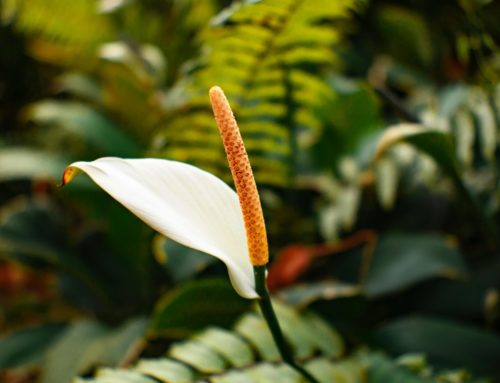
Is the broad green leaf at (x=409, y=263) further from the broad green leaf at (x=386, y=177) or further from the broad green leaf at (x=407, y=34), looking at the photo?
the broad green leaf at (x=407, y=34)

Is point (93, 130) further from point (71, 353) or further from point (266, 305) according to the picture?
point (266, 305)

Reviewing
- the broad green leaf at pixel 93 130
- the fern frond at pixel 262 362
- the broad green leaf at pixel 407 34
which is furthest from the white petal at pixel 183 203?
the broad green leaf at pixel 407 34

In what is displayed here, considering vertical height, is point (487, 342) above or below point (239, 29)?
below

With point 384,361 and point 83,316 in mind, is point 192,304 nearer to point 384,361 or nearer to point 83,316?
point 384,361

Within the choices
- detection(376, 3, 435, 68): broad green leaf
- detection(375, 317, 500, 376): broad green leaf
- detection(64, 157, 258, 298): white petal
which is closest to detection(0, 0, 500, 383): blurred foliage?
detection(375, 317, 500, 376): broad green leaf

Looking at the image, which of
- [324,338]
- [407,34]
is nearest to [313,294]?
[324,338]

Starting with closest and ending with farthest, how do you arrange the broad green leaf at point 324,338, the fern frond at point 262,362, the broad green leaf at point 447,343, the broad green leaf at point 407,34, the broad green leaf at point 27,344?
the fern frond at point 262,362 < the broad green leaf at point 324,338 < the broad green leaf at point 447,343 < the broad green leaf at point 27,344 < the broad green leaf at point 407,34

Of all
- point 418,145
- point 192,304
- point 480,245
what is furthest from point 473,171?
point 192,304
